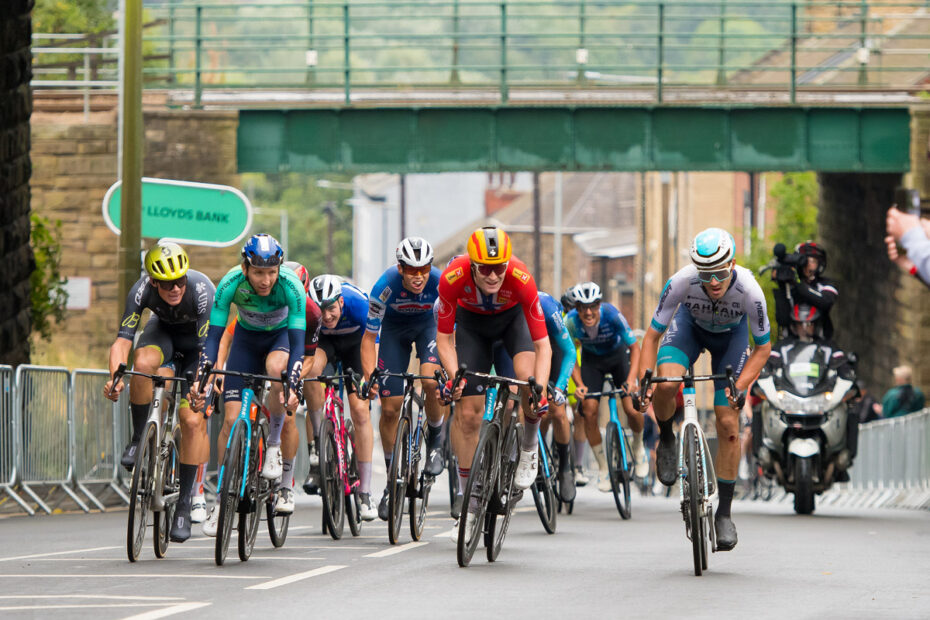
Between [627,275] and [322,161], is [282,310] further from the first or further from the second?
[627,275]

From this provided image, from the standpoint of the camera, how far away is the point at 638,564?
37.3ft

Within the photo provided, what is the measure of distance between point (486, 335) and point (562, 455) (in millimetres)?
4623

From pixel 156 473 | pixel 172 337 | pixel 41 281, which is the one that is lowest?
pixel 156 473

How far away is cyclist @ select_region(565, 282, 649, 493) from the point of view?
57.4 ft

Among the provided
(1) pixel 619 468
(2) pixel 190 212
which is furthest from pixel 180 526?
(2) pixel 190 212

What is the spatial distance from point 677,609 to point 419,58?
16476 cm

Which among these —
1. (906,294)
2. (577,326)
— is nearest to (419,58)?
(906,294)

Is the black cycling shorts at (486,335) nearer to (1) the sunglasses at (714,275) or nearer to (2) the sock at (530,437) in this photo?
(2) the sock at (530,437)

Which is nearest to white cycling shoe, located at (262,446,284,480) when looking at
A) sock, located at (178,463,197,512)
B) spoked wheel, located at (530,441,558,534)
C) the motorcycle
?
sock, located at (178,463,197,512)

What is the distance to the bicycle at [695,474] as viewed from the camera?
10359 millimetres

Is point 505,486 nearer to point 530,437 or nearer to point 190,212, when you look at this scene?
point 530,437

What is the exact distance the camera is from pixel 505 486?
11047mm

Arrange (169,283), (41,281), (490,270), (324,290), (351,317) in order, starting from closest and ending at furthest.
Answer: (490,270) → (169,283) → (324,290) → (351,317) → (41,281)

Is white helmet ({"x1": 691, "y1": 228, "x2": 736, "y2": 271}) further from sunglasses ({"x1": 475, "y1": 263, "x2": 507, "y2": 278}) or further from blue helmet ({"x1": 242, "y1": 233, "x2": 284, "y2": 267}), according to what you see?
blue helmet ({"x1": 242, "y1": 233, "x2": 284, "y2": 267})
